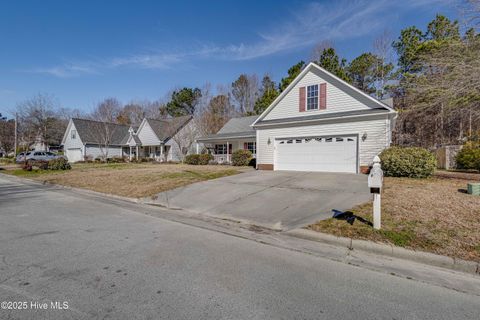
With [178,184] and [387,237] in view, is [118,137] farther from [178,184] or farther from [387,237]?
[387,237]

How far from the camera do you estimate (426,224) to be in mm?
4965

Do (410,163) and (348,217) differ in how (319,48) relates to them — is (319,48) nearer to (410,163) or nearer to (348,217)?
(410,163)

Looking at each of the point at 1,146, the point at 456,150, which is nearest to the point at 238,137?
the point at 456,150

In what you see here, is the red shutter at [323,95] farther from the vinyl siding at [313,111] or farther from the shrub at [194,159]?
the shrub at [194,159]

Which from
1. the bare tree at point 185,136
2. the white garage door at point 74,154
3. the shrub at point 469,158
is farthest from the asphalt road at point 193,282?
the white garage door at point 74,154

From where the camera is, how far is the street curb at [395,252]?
11.8ft

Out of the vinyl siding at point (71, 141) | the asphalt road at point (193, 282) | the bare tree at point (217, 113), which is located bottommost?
the asphalt road at point (193, 282)

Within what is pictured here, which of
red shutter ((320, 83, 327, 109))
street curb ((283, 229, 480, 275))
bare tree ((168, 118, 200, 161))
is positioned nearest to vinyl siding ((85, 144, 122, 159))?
bare tree ((168, 118, 200, 161))

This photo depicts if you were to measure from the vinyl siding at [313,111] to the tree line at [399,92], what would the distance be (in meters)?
2.98

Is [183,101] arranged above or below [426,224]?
above

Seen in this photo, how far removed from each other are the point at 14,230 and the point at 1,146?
2597 inches

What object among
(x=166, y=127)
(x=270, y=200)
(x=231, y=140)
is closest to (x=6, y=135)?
(x=166, y=127)

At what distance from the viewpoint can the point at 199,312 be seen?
2.58 m

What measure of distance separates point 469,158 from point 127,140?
36717 mm
